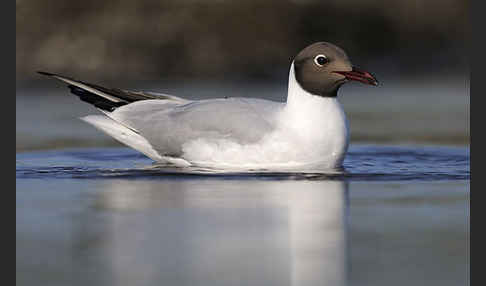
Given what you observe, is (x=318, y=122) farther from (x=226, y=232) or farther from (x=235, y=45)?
(x=235, y=45)

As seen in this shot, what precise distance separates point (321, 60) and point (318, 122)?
22.6 inches

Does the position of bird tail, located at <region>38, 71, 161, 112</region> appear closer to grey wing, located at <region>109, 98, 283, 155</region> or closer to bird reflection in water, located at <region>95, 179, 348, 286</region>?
grey wing, located at <region>109, 98, 283, 155</region>

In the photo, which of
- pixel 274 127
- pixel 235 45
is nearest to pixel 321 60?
pixel 274 127

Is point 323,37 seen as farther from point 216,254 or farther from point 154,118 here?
point 216,254

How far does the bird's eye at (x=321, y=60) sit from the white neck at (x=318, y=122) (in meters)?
0.28

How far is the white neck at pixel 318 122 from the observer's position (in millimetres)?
10344

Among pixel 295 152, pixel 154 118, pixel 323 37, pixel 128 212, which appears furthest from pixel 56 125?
pixel 323 37

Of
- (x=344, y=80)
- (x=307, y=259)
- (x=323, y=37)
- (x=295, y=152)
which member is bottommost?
(x=307, y=259)

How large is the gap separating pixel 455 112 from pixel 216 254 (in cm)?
829

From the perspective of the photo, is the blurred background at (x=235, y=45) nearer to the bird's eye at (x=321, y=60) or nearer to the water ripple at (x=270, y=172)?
the water ripple at (x=270, y=172)

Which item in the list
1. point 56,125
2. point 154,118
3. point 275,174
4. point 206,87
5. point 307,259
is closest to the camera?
point 307,259

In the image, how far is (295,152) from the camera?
10.3 metres

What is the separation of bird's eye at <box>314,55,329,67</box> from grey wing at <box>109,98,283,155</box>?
→ 1.65 ft

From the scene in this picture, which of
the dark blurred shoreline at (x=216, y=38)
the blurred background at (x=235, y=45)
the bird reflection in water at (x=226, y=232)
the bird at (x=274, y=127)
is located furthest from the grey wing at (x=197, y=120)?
the dark blurred shoreline at (x=216, y=38)
